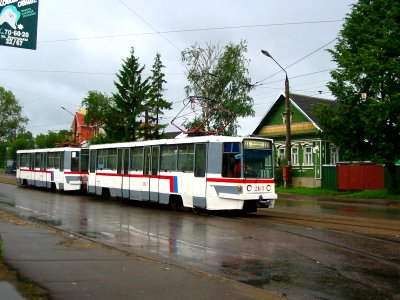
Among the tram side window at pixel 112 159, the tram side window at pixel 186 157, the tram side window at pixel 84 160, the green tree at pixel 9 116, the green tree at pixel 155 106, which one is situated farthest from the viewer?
the green tree at pixel 9 116

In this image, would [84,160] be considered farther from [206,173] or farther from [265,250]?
[265,250]

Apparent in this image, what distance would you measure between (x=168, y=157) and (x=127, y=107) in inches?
1360

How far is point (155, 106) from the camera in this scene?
177 ft

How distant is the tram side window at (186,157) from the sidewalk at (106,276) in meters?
9.48

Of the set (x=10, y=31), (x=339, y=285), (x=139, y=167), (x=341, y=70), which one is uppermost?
(x=341, y=70)

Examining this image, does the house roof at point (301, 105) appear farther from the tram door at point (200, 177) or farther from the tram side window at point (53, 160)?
the tram door at point (200, 177)

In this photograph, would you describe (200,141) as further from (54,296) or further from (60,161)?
(60,161)

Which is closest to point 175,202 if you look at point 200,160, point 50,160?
point 200,160

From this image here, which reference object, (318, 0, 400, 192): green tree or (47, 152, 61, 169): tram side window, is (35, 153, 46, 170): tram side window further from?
(318, 0, 400, 192): green tree

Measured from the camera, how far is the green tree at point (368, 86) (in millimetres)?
28312

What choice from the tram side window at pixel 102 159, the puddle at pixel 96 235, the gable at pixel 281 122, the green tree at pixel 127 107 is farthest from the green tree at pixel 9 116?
the puddle at pixel 96 235

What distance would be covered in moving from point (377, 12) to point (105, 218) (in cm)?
2102

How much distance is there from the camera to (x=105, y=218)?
1745 centimetres

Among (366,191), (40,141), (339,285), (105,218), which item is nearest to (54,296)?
(339,285)
